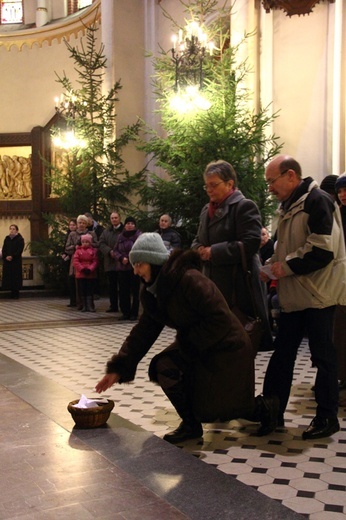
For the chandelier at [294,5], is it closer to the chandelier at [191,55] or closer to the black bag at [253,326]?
the chandelier at [191,55]

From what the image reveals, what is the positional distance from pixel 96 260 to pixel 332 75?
4.61 metres

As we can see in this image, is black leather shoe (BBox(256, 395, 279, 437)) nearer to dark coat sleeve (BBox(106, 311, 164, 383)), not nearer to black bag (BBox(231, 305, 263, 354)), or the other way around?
black bag (BBox(231, 305, 263, 354))

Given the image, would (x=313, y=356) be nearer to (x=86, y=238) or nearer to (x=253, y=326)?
(x=253, y=326)

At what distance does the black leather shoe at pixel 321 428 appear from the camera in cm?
415

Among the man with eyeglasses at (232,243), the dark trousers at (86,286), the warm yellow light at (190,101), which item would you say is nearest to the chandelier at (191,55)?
the warm yellow light at (190,101)

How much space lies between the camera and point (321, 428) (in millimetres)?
4160

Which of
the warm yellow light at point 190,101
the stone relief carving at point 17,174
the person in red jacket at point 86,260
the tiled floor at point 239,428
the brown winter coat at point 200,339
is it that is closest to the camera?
the tiled floor at point 239,428

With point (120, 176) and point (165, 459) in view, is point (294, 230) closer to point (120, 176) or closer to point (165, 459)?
point (165, 459)

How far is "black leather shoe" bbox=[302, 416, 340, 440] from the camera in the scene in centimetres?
415

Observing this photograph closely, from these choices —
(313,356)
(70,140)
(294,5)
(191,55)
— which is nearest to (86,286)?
(191,55)

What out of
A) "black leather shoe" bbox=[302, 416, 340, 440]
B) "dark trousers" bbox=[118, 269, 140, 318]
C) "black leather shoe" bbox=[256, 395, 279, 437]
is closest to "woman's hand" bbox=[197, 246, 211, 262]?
"black leather shoe" bbox=[256, 395, 279, 437]

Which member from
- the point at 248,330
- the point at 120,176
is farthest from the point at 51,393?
the point at 120,176

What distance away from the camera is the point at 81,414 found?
411cm

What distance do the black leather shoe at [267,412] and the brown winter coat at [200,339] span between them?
123 millimetres
